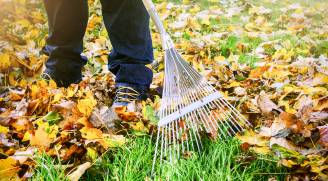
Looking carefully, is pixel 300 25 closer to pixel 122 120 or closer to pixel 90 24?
pixel 90 24

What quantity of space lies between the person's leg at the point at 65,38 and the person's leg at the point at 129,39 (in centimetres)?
20

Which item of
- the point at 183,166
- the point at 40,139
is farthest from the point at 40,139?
the point at 183,166

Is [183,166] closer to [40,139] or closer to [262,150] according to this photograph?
[262,150]

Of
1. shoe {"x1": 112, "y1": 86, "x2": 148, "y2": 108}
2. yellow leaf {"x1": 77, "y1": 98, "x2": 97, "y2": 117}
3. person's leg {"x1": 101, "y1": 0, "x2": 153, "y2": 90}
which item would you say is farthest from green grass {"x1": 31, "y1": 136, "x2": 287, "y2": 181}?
person's leg {"x1": 101, "y1": 0, "x2": 153, "y2": 90}

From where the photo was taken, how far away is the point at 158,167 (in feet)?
4.65

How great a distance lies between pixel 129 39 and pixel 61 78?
0.53 meters

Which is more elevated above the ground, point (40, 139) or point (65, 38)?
point (65, 38)

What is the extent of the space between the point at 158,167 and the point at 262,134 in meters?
0.44

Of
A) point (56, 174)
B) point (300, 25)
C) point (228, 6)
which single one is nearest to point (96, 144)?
point (56, 174)

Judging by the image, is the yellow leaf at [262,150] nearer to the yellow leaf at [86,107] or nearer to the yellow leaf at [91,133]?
the yellow leaf at [91,133]

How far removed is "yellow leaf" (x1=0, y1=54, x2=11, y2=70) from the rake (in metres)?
1.12

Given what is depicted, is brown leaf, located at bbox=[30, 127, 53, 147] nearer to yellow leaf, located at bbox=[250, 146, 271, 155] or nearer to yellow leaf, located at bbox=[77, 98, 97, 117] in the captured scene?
yellow leaf, located at bbox=[77, 98, 97, 117]

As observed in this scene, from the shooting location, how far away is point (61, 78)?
7.84 ft

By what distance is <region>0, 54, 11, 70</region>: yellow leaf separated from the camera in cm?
248
